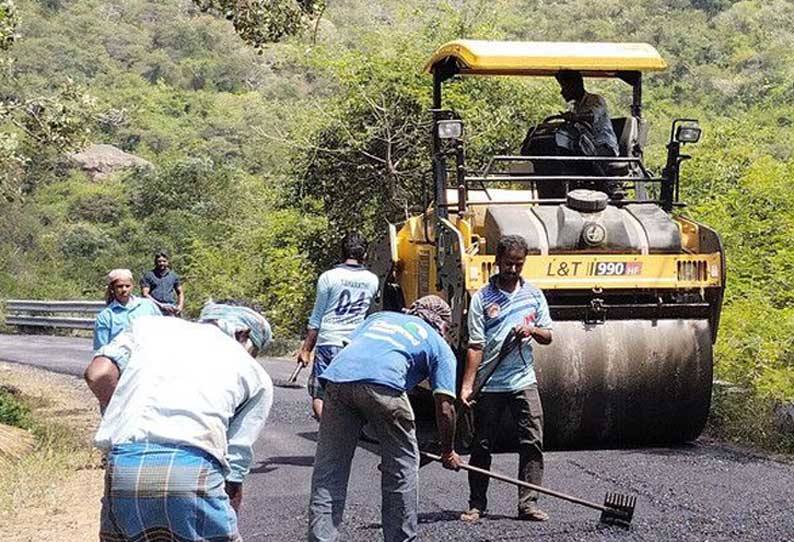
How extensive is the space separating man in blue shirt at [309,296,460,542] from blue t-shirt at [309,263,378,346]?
2.64m

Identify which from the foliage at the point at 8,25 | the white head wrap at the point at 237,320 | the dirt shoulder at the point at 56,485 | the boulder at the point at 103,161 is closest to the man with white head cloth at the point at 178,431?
the white head wrap at the point at 237,320

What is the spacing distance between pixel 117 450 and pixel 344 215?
51.4ft

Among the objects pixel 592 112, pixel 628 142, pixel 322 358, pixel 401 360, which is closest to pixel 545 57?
pixel 592 112

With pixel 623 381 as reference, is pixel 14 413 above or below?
below

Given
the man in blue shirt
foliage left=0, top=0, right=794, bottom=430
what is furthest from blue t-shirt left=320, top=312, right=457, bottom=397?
foliage left=0, top=0, right=794, bottom=430

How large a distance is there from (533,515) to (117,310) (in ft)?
10.5

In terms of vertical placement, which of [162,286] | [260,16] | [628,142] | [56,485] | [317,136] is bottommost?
[56,485]

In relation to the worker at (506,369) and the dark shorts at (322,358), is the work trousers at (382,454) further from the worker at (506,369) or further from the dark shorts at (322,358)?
the dark shorts at (322,358)

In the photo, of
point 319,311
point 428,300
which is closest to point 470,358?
point 428,300

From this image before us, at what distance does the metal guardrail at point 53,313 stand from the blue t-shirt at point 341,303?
625 inches

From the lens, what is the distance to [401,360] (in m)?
5.67

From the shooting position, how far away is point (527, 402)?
698 cm

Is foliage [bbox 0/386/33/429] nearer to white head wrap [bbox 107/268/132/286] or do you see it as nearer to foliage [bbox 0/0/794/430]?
foliage [bbox 0/0/794/430]

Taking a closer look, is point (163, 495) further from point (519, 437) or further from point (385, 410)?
point (519, 437)
